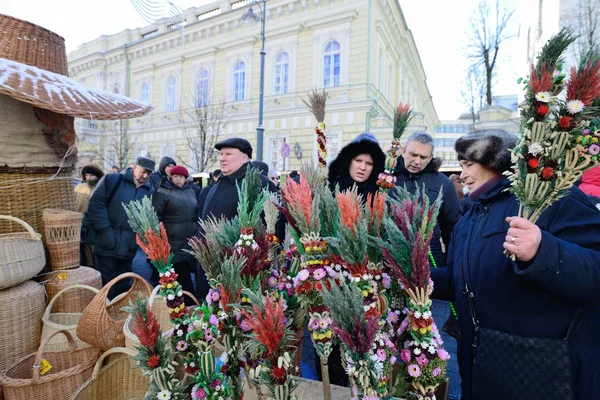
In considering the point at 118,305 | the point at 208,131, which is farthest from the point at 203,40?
the point at 118,305

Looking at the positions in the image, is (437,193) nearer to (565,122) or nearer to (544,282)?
(544,282)

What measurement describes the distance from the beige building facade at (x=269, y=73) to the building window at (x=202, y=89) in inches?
2.5

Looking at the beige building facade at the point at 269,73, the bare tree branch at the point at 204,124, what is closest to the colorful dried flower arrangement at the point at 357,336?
the beige building facade at the point at 269,73

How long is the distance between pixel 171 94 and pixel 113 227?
1978 cm

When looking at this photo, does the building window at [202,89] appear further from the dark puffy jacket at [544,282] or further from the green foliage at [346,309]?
the green foliage at [346,309]

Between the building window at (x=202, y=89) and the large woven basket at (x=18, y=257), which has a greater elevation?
the building window at (x=202, y=89)

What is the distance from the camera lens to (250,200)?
1362 millimetres

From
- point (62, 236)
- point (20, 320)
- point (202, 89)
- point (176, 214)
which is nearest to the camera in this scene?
point (20, 320)

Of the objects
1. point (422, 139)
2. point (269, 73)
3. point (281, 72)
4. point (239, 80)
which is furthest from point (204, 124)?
point (422, 139)

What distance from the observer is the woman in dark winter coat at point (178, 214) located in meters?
4.16

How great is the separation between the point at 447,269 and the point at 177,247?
330 cm

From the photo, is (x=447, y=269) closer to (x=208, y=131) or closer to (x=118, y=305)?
(x=118, y=305)

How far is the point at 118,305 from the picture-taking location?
2484 millimetres

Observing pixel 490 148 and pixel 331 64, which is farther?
pixel 331 64
